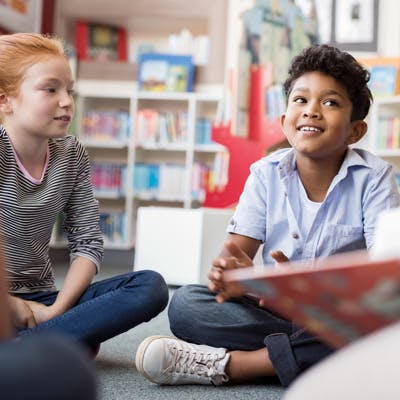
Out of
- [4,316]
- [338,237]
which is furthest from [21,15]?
[4,316]

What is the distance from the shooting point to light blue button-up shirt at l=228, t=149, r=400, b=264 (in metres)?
1.38

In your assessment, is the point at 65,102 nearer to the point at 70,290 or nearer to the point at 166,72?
the point at 70,290

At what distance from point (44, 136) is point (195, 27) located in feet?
13.7

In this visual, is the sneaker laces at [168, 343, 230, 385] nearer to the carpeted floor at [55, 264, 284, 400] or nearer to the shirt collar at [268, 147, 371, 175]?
the carpeted floor at [55, 264, 284, 400]

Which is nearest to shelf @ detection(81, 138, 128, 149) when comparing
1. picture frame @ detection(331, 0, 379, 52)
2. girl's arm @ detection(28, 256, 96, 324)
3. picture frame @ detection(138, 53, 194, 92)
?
picture frame @ detection(138, 53, 194, 92)

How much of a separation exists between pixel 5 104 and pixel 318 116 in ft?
2.00

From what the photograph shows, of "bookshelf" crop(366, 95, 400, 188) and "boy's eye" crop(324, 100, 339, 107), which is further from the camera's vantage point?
"bookshelf" crop(366, 95, 400, 188)

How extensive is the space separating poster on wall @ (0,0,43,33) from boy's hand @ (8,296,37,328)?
315 cm

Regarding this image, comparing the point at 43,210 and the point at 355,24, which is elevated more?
the point at 355,24

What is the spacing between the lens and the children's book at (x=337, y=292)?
46 cm

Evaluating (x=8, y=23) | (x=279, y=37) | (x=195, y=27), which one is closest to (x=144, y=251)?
(x=279, y=37)

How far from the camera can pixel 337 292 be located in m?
0.49

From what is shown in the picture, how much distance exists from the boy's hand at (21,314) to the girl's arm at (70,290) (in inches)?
0.6

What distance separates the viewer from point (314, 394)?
0.46m
